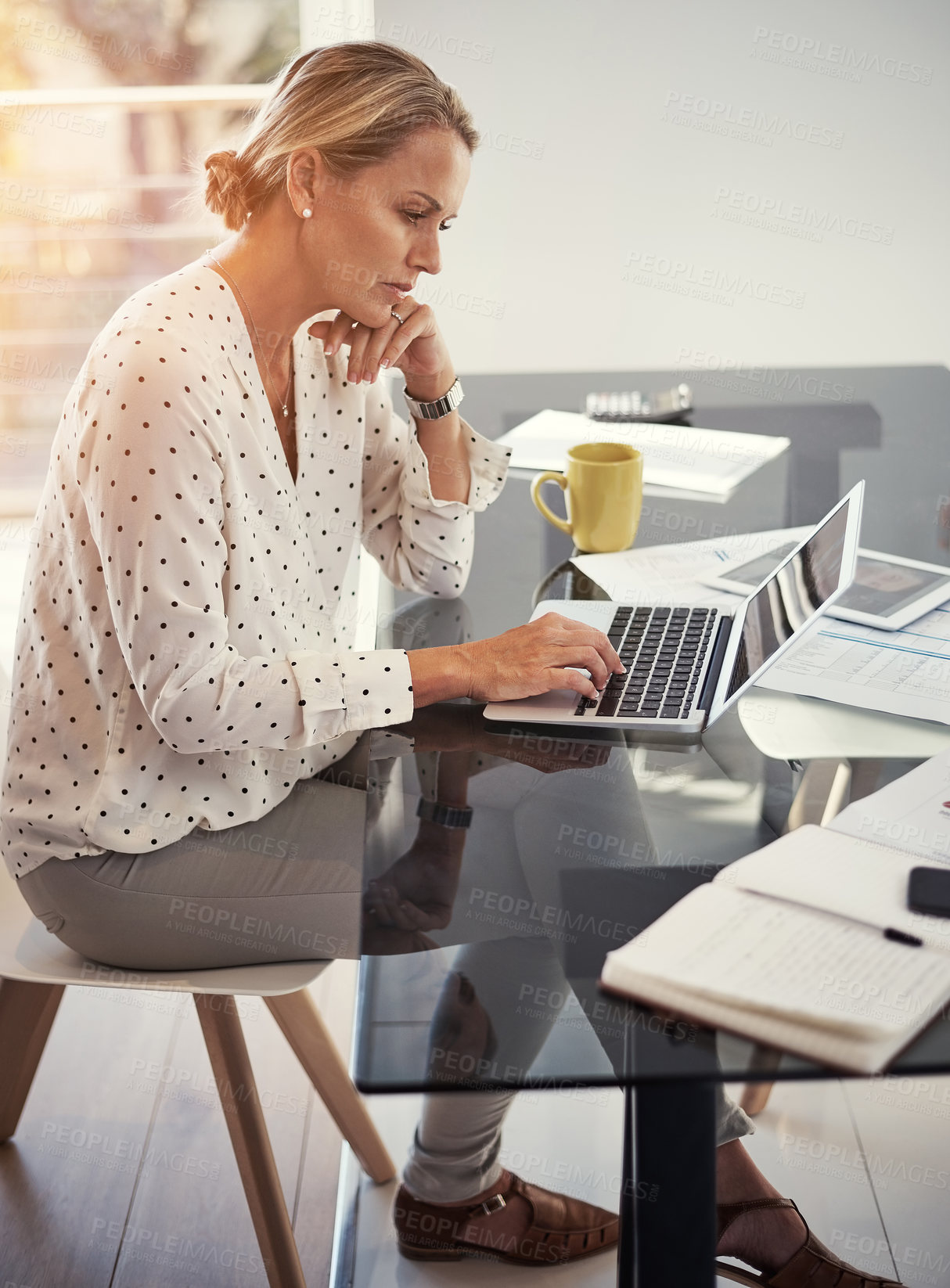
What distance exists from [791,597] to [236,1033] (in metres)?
0.73

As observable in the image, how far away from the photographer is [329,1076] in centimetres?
133

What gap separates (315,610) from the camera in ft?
4.20

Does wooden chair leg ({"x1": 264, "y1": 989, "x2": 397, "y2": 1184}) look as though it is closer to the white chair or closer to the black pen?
the white chair

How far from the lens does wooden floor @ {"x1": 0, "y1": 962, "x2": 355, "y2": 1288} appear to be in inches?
55.0

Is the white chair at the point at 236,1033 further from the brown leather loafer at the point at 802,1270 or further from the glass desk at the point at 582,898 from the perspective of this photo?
the brown leather loafer at the point at 802,1270

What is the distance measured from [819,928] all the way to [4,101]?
3484 millimetres

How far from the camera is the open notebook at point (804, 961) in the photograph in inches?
25.2

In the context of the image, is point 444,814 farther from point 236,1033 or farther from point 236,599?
point 236,1033

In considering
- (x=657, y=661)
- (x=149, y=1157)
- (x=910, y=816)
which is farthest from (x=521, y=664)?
(x=149, y=1157)

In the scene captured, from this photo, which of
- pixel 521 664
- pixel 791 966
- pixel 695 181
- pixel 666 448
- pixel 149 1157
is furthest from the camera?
pixel 695 181

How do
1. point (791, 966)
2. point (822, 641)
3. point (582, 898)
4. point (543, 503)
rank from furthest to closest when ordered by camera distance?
point (543, 503) → point (822, 641) → point (582, 898) → point (791, 966)

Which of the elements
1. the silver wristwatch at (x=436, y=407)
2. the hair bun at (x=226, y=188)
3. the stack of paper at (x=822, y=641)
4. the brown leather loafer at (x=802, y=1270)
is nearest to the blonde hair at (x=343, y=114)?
the hair bun at (x=226, y=188)

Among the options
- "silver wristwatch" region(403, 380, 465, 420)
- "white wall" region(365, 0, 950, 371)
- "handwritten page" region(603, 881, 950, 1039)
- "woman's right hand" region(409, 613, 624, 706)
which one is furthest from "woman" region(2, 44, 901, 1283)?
"white wall" region(365, 0, 950, 371)

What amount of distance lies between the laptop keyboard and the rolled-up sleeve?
8.5 inches
